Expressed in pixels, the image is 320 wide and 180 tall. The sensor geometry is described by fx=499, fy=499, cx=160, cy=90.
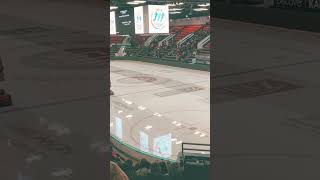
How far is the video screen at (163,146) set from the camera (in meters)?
1.21

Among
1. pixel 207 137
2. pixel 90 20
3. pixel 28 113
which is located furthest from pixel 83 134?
pixel 90 20

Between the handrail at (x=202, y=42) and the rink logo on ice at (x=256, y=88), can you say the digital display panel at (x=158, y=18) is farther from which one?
the rink logo on ice at (x=256, y=88)

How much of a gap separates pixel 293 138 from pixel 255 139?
1.02 ft

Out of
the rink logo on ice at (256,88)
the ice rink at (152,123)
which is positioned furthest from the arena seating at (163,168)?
the rink logo on ice at (256,88)

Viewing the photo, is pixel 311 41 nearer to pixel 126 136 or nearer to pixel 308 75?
pixel 308 75

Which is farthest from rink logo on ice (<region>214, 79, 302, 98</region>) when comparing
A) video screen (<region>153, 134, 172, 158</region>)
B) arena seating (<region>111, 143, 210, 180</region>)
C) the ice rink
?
arena seating (<region>111, 143, 210, 180</region>)

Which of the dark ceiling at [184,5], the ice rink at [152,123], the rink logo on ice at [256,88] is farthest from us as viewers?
the rink logo on ice at [256,88]

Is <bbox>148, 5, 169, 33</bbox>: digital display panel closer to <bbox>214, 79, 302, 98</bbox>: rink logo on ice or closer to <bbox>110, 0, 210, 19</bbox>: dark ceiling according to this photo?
<bbox>110, 0, 210, 19</bbox>: dark ceiling

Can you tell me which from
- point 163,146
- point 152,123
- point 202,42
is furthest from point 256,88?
point 202,42

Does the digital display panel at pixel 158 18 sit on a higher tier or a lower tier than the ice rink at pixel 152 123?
higher

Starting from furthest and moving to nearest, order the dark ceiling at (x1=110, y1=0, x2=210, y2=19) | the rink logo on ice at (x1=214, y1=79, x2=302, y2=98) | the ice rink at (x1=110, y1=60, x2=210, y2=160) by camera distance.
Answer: the rink logo on ice at (x1=214, y1=79, x2=302, y2=98) < the ice rink at (x1=110, y1=60, x2=210, y2=160) < the dark ceiling at (x1=110, y1=0, x2=210, y2=19)

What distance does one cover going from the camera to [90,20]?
1260cm

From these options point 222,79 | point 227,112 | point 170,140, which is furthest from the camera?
point 222,79

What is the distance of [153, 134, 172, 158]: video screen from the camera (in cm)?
121
